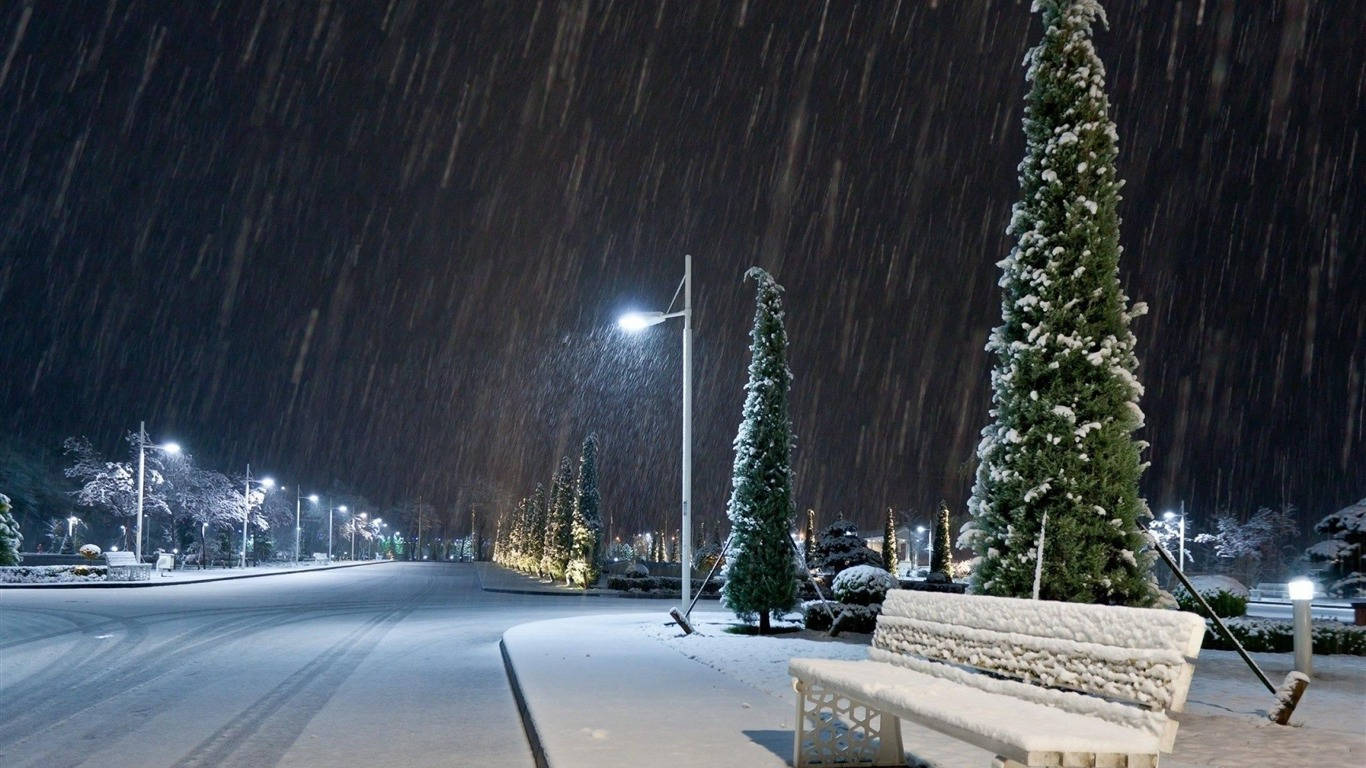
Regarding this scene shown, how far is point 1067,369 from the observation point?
1159 cm

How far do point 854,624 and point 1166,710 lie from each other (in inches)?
586

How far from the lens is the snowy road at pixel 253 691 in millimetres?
8750

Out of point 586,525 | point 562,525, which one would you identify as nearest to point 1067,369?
point 586,525

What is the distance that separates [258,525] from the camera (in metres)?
94.2

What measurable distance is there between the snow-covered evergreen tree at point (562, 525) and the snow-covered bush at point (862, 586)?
1079 inches

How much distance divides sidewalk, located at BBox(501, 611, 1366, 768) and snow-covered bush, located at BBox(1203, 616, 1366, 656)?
28 cm

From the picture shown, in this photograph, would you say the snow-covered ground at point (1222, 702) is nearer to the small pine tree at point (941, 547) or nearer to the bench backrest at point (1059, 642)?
the bench backrest at point (1059, 642)

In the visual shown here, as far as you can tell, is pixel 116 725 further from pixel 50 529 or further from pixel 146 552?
pixel 50 529

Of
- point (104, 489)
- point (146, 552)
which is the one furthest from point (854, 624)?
point (146, 552)

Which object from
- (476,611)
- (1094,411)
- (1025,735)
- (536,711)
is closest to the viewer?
(1025,735)

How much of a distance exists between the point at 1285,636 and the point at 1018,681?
527 inches

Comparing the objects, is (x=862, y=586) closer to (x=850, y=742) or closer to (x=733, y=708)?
(x=733, y=708)

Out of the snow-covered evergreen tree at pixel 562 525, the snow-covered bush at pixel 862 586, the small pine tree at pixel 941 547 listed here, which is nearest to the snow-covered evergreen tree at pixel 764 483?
the snow-covered bush at pixel 862 586

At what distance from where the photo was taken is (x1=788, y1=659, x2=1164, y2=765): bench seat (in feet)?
15.7
